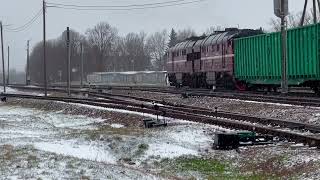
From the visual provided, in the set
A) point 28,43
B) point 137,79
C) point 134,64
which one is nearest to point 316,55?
point 137,79

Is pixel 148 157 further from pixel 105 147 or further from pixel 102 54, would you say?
pixel 102 54

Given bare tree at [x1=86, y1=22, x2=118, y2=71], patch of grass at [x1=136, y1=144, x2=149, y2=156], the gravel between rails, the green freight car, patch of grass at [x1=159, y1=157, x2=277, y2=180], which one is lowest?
patch of grass at [x1=159, y1=157, x2=277, y2=180]

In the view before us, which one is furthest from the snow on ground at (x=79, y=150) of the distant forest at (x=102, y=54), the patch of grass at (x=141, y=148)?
the distant forest at (x=102, y=54)

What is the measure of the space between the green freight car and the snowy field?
10740 millimetres

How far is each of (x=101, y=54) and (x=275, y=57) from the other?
112m

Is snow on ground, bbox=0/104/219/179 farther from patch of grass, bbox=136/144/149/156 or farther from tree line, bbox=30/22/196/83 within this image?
tree line, bbox=30/22/196/83

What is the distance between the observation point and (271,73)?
31234 mm

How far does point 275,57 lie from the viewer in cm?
3053

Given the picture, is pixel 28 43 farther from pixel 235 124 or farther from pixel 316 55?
pixel 235 124

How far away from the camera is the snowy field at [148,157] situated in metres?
10.3

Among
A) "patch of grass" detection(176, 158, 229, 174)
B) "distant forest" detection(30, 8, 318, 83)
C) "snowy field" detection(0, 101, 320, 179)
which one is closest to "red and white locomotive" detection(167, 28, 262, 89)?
"snowy field" detection(0, 101, 320, 179)

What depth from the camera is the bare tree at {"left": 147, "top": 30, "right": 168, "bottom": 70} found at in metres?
160

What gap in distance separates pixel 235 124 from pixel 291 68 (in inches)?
509

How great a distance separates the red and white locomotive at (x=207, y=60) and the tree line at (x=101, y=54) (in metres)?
79.5
